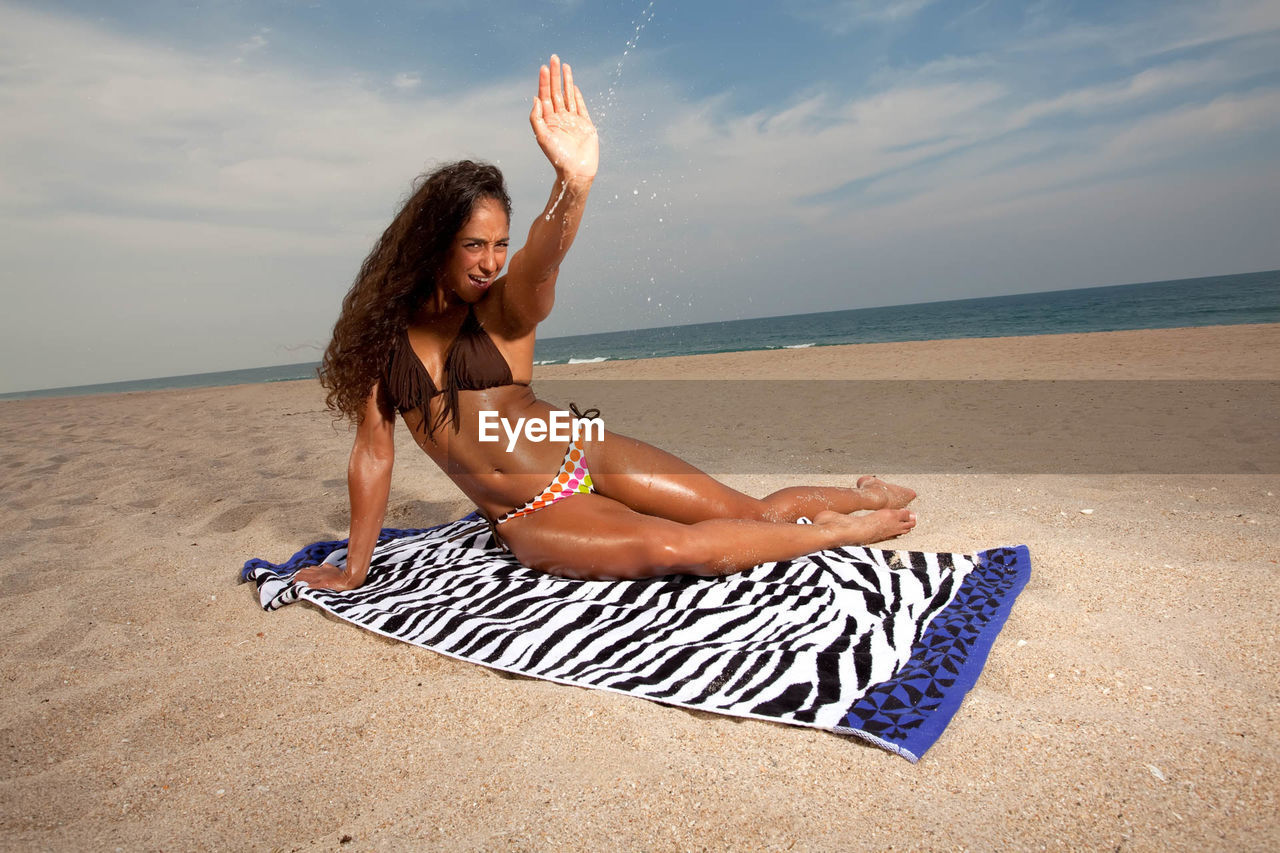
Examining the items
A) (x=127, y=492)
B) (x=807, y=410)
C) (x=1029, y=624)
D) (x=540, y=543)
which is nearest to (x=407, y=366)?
(x=540, y=543)

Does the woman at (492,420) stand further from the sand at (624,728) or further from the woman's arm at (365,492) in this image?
the sand at (624,728)

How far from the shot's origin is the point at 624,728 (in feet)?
6.95

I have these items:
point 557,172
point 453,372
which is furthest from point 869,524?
point 557,172

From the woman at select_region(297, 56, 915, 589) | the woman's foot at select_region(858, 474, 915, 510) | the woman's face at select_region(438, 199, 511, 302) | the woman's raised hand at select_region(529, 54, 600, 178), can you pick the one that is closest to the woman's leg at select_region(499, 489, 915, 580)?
the woman at select_region(297, 56, 915, 589)

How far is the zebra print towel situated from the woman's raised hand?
172 centimetres

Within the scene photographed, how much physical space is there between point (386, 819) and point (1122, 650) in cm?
235

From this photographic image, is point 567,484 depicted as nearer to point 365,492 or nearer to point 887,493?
point 365,492

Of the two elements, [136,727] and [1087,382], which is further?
[1087,382]

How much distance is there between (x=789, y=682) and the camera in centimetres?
227

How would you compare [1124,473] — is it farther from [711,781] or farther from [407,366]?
[407,366]

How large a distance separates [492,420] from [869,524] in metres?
1.91

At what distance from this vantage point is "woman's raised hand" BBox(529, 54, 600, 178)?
2.52 m

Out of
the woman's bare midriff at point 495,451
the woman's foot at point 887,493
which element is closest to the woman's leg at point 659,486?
the woman's bare midriff at point 495,451

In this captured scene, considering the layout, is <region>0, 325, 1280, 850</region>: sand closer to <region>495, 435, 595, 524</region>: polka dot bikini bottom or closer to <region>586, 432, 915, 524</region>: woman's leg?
<region>495, 435, 595, 524</region>: polka dot bikini bottom
